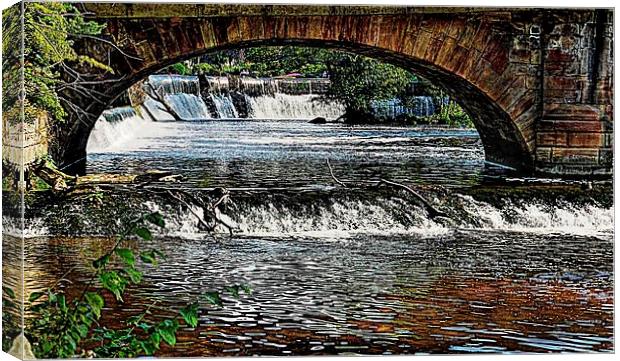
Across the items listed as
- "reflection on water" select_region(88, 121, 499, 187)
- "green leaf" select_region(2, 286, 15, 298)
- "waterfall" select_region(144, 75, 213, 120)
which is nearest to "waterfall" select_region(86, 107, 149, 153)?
"reflection on water" select_region(88, 121, 499, 187)

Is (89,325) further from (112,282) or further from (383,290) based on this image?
(383,290)

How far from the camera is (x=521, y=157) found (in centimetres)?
877

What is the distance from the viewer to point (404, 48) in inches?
340

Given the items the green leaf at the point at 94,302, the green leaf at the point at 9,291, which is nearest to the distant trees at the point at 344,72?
the green leaf at the point at 9,291

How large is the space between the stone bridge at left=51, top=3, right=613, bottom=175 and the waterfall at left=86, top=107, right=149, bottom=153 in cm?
5

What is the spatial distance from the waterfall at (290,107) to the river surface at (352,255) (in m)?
0.06

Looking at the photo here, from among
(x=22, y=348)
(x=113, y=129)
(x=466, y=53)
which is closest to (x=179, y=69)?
(x=113, y=129)

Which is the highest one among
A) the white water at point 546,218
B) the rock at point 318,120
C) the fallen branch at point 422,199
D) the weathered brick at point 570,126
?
the rock at point 318,120

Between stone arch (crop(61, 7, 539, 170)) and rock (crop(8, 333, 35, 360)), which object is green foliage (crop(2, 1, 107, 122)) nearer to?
stone arch (crop(61, 7, 539, 170))

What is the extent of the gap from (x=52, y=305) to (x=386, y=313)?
1.78 meters

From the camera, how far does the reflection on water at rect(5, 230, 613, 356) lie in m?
7.93

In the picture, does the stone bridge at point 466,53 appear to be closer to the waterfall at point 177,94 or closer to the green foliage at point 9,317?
the waterfall at point 177,94

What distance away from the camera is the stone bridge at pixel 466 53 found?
833 centimetres

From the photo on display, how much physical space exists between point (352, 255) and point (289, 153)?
27.2 inches
